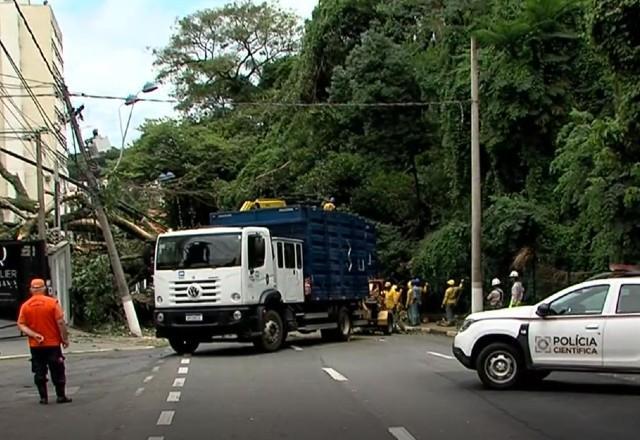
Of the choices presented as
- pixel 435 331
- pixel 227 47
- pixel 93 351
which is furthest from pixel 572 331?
pixel 227 47

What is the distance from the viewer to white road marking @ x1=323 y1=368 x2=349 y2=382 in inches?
592

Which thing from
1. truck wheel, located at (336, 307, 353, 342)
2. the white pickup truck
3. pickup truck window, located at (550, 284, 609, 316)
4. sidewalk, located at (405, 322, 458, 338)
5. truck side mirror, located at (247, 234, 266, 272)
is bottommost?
sidewalk, located at (405, 322, 458, 338)

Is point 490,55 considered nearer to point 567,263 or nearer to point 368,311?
point 567,263

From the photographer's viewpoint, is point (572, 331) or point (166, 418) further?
point (572, 331)

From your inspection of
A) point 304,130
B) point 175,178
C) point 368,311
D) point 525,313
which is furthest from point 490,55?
point 175,178

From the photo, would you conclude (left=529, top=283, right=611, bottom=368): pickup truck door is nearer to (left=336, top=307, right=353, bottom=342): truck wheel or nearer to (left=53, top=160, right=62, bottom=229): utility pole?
(left=336, top=307, right=353, bottom=342): truck wheel

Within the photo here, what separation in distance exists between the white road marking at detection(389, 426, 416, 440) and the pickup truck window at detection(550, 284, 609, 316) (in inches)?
161

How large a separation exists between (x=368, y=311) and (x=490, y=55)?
9.47 m

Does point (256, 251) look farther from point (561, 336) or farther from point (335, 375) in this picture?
point (561, 336)

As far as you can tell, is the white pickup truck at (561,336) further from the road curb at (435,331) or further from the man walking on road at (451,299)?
the man walking on road at (451,299)

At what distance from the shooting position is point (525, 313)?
529 inches

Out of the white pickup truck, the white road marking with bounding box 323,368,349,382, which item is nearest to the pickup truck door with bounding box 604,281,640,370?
the white pickup truck

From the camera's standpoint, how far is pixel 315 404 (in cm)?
1209

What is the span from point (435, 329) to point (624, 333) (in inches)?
749
